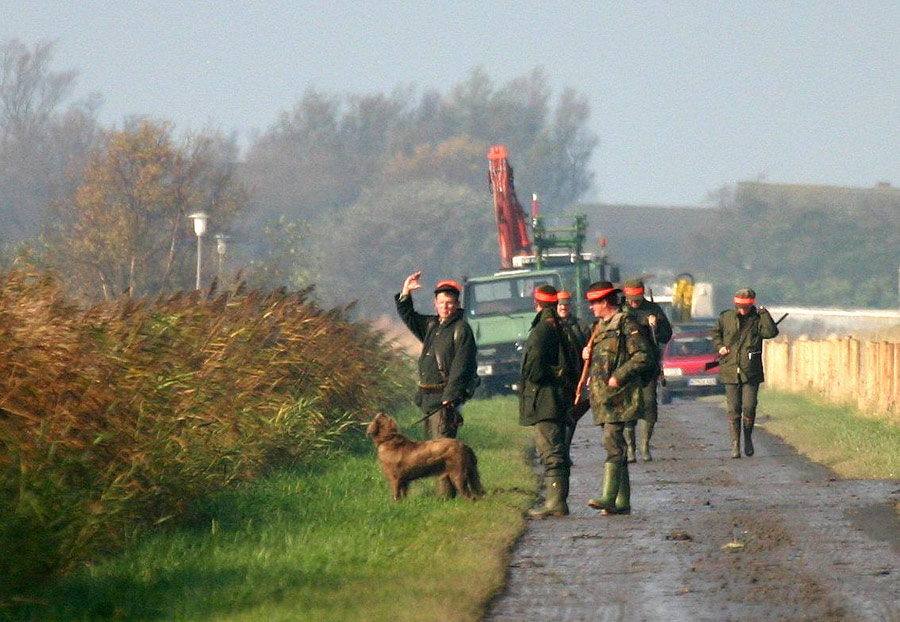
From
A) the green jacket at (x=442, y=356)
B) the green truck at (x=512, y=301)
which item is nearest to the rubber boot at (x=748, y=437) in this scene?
the green jacket at (x=442, y=356)

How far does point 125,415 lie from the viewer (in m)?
12.1

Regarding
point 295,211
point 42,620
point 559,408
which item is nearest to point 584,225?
point 559,408

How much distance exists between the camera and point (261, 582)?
31.8ft

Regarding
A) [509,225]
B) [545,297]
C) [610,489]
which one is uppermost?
[509,225]

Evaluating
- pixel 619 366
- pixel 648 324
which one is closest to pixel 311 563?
pixel 619 366

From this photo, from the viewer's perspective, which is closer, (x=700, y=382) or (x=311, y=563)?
(x=311, y=563)

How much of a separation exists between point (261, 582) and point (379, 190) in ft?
338

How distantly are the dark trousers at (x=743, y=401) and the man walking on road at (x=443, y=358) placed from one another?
544cm

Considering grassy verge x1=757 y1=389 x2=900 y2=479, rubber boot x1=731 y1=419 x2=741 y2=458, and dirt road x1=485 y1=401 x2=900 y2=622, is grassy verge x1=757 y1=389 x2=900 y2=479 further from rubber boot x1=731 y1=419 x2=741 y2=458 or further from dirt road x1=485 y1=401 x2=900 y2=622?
rubber boot x1=731 y1=419 x2=741 y2=458

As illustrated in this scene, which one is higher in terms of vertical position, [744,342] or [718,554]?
[744,342]

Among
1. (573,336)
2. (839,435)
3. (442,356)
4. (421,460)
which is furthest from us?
→ (839,435)

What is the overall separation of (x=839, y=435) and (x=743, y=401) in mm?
3372

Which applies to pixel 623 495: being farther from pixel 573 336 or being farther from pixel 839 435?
pixel 839 435

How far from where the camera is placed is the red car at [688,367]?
3728 cm
